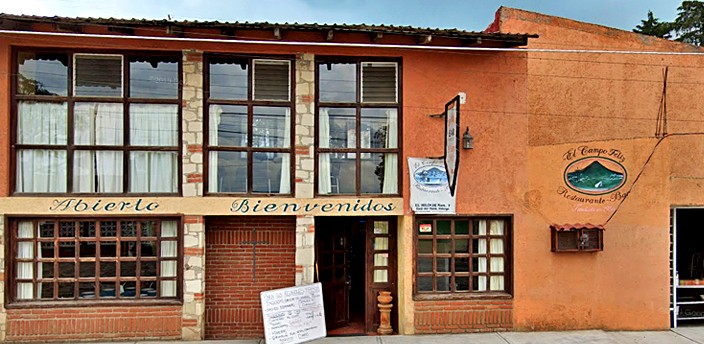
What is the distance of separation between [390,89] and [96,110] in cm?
513

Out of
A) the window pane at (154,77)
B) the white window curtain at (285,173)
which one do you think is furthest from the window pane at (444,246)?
the window pane at (154,77)

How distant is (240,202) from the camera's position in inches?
289

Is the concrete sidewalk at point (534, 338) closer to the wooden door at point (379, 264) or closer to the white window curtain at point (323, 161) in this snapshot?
the wooden door at point (379, 264)

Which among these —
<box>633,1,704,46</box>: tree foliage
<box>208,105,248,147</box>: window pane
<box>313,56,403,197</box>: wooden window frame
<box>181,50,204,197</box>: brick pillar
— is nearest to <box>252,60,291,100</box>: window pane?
<box>208,105,248,147</box>: window pane

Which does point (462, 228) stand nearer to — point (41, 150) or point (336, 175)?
point (336, 175)

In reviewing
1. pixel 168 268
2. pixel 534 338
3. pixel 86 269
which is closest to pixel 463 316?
pixel 534 338

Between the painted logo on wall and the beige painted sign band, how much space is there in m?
3.26

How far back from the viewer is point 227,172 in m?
7.50

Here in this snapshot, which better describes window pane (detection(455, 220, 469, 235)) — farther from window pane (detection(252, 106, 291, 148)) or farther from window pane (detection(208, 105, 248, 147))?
window pane (detection(208, 105, 248, 147))

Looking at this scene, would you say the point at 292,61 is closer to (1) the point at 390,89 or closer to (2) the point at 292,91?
(2) the point at 292,91

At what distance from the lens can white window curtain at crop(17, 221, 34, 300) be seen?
719cm

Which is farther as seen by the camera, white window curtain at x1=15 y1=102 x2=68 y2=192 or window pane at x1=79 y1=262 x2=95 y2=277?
window pane at x1=79 y1=262 x2=95 y2=277

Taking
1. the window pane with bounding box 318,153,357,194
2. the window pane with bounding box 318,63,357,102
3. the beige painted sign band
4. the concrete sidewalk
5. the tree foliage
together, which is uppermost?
the tree foliage

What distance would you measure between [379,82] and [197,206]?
12.8 ft
